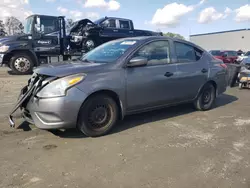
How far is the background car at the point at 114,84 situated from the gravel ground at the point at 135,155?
0.34 m

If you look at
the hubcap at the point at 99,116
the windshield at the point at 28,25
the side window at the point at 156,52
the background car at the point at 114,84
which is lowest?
the hubcap at the point at 99,116

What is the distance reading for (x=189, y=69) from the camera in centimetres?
545

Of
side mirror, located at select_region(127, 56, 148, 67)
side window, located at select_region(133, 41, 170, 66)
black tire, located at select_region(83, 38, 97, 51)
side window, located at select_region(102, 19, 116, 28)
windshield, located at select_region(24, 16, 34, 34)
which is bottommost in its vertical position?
side mirror, located at select_region(127, 56, 148, 67)

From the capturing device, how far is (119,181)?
9.64 ft

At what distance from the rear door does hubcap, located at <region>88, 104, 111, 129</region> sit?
1686 mm

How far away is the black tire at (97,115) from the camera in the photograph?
13.2 ft

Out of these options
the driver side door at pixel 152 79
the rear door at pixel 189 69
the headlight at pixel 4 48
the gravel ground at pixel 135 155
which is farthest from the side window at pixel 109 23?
the gravel ground at pixel 135 155

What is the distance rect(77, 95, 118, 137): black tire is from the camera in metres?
4.02

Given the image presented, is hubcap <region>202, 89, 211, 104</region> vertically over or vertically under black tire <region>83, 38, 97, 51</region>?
under

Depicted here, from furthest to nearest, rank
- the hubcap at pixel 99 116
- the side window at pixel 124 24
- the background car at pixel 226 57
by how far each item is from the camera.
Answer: the background car at pixel 226 57
the side window at pixel 124 24
the hubcap at pixel 99 116

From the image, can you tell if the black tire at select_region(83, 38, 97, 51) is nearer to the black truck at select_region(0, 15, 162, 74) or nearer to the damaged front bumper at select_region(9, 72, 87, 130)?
the black truck at select_region(0, 15, 162, 74)

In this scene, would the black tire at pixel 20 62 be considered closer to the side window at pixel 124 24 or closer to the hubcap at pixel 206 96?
the side window at pixel 124 24

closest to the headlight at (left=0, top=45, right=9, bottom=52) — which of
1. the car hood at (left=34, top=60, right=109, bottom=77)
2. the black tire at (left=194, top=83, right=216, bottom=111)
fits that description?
the car hood at (left=34, top=60, right=109, bottom=77)

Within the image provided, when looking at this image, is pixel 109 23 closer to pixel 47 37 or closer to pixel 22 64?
pixel 47 37
